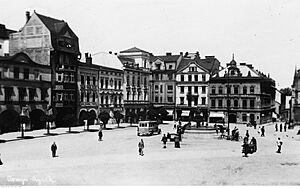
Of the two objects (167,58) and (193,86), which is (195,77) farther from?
(167,58)

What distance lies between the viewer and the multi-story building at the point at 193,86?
79.8m

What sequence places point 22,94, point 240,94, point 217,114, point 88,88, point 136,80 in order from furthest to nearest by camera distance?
point 136,80 < point 217,114 < point 240,94 < point 88,88 < point 22,94

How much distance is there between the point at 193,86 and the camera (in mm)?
80875

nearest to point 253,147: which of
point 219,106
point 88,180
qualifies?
point 88,180

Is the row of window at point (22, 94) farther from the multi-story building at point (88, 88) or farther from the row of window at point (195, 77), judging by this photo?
the row of window at point (195, 77)

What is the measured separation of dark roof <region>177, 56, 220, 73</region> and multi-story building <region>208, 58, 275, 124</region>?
3.13 metres

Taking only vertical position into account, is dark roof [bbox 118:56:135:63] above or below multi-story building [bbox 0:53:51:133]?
above

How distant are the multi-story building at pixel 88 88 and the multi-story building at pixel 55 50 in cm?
198

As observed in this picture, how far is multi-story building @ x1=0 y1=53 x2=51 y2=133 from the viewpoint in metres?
48.8

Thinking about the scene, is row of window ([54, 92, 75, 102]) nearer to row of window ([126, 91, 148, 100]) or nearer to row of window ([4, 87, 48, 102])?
row of window ([4, 87, 48, 102])

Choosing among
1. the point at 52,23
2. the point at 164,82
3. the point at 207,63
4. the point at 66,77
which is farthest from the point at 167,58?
the point at 52,23

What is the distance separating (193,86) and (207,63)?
19.3 feet

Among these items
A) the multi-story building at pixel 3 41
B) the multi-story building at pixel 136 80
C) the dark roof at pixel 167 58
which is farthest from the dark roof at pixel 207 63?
the multi-story building at pixel 3 41

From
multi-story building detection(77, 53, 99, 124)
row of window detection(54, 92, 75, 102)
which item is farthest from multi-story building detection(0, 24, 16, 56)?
row of window detection(54, 92, 75, 102)
